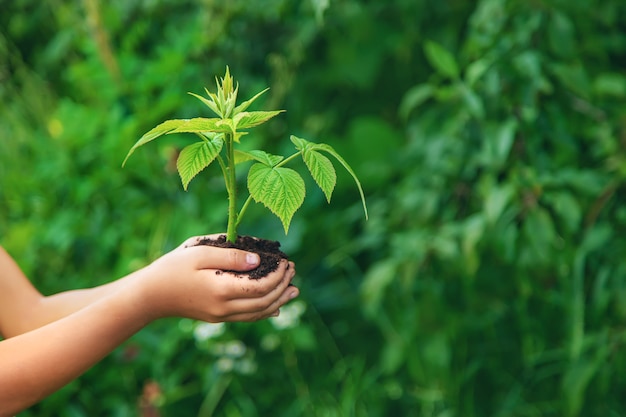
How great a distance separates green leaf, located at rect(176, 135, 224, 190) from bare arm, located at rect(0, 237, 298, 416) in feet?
0.35

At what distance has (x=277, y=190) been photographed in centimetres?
99

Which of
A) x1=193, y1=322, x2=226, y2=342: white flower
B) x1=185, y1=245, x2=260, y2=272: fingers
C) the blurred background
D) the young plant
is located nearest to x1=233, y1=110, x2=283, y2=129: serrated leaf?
the young plant

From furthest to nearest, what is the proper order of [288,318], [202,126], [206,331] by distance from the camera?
1. [288,318]
2. [206,331]
3. [202,126]

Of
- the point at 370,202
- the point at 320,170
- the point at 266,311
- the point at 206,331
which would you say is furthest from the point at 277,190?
the point at 370,202

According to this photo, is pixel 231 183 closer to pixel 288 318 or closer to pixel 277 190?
pixel 277 190

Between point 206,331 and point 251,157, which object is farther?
point 206,331

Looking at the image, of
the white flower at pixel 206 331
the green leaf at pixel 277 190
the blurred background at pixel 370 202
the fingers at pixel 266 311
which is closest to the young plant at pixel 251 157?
the green leaf at pixel 277 190

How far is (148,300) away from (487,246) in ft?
3.88

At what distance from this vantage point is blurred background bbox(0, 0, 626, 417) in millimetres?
1944

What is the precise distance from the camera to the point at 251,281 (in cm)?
102

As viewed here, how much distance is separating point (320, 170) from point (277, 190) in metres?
0.06

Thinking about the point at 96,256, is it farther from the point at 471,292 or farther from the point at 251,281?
the point at 251,281

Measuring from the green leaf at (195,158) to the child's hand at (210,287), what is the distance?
0.11 meters

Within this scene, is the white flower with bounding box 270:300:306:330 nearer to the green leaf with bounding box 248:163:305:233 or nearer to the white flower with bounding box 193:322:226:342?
the white flower with bounding box 193:322:226:342
